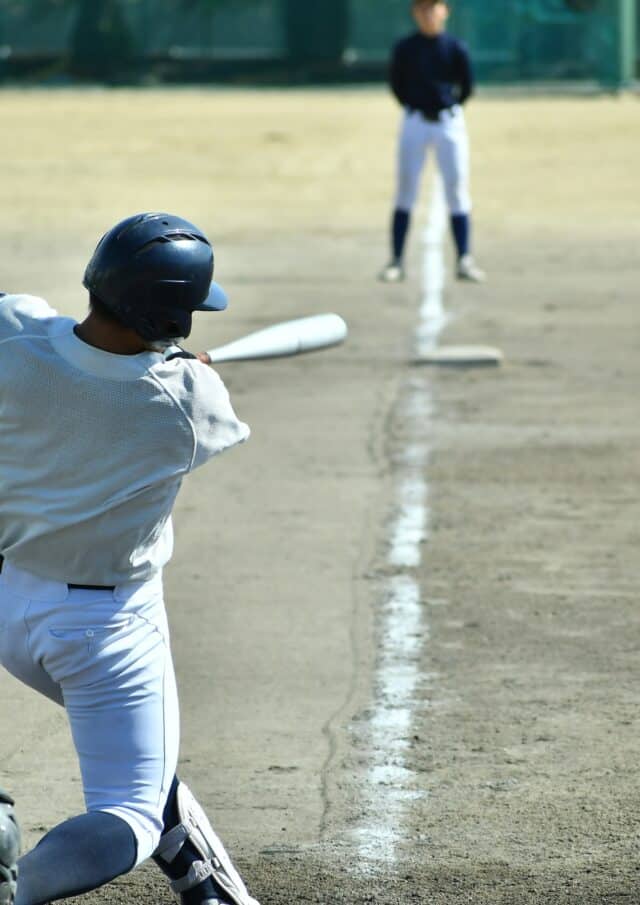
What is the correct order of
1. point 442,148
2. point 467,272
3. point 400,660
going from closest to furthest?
1. point 400,660
2. point 442,148
3. point 467,272

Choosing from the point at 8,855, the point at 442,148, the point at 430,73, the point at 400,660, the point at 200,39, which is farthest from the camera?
the point at 200,39

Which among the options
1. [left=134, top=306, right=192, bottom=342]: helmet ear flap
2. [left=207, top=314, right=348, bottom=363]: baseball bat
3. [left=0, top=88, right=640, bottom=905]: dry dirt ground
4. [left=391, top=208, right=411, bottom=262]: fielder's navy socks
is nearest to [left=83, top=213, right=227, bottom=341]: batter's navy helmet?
[left=134, top=306, right=192, bottom=342]: helmet ear flap

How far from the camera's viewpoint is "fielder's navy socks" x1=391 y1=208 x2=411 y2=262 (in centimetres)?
1551

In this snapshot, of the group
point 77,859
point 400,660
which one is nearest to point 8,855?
point 77,859

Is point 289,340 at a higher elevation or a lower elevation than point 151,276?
lower

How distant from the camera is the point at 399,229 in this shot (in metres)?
15.6

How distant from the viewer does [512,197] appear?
867 inches

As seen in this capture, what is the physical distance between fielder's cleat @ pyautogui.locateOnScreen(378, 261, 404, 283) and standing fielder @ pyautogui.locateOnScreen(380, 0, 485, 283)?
433 millimetres

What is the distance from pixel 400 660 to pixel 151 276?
2.92 m

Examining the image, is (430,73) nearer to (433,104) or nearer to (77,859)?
(433,104)

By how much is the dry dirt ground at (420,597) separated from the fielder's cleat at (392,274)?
0.85 feet

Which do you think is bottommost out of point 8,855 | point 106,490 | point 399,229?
point 399,229

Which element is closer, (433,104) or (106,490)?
(106,490)

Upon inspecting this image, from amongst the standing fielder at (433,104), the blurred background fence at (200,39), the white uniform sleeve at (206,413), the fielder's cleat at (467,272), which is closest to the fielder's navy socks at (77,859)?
the white uniform sleeve at (206,413)
